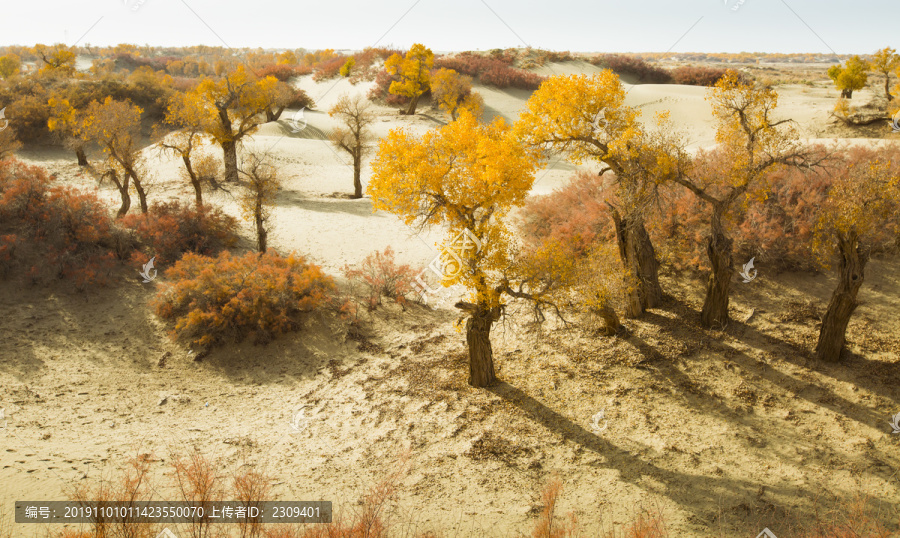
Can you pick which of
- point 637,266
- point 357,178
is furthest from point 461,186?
point 357,178

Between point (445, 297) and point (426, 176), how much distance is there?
Answer: 7647 mm

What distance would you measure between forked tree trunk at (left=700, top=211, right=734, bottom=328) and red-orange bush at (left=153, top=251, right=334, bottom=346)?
417 inches

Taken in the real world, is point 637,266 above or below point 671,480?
above

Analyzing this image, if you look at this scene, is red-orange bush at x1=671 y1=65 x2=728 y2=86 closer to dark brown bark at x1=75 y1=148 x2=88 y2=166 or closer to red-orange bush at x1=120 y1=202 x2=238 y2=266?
red-orange bush at x1=120 y1=202 x2=238 y2=266

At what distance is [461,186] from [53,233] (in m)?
15.2

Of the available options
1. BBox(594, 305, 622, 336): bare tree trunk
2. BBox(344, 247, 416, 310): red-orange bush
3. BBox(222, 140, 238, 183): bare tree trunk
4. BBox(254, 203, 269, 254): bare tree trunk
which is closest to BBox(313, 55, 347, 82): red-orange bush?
BBox(222, 140, 238, 183): bare tree trunk

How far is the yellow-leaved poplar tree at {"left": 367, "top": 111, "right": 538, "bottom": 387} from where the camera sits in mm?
9906

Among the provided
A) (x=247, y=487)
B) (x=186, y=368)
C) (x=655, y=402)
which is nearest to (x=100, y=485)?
(x=247, y=487)

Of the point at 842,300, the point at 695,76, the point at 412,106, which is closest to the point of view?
the point at 842,300

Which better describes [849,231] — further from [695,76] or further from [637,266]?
[695,76]

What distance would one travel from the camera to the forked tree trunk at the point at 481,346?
434 inches

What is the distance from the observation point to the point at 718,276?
12.5 metres

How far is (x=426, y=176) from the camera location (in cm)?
991

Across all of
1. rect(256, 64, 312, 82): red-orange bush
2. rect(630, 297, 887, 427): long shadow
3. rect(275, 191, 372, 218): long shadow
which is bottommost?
rect(630, 297, 887, 427): long shadow
